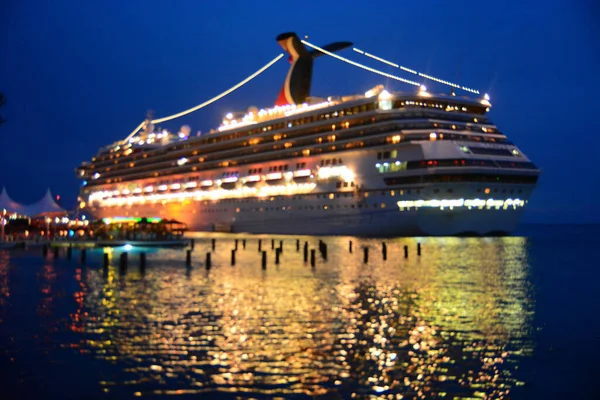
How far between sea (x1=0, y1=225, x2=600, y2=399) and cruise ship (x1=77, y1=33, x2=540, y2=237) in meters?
26.4

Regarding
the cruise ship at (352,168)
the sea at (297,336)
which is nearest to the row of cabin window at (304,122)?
the cruise ship at (352,168)

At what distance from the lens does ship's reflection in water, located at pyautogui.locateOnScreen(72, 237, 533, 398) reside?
36.0 feet

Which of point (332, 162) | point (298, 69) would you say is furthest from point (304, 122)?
point (298, 69)

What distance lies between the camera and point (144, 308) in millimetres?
18625

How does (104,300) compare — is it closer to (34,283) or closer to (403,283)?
(34,283)

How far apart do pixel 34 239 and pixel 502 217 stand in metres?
36.9

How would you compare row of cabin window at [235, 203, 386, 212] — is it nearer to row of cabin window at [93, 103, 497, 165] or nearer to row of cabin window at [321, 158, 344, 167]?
row of cabin window at [321, 158, 344, 167]

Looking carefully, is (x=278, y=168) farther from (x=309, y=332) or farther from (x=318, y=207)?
(x=309, y=332)

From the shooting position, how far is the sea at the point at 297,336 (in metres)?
10.8

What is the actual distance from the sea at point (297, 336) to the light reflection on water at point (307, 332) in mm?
42

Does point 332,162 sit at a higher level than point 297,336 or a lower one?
higher

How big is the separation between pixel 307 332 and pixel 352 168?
47.0m

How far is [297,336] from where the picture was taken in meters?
14.5

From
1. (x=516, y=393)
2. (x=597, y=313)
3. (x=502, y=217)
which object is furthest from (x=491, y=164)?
(x=516, y=393)
